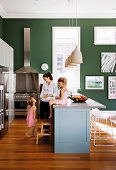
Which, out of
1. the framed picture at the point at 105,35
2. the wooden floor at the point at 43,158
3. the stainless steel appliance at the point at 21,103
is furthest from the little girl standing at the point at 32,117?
the framed picture at the point at 105,35

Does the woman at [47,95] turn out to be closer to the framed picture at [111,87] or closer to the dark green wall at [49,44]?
the dark green wall at [49,44]

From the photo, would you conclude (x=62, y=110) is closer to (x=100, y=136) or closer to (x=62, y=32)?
(x=100, y=136)

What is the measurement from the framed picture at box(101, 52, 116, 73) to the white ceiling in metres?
1.20

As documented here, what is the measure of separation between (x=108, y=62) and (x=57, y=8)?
A: 2368 mm

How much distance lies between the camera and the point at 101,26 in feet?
33.2

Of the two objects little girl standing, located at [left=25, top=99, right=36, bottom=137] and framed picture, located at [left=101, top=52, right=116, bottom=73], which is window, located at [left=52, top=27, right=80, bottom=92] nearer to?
framed picture, located at [left=101, top=52, right=116, bottom=73]

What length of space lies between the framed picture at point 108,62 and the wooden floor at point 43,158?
4.47m

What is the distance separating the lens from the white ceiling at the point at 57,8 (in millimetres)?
8625

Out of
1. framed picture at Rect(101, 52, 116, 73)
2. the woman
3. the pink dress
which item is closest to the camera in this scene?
the woman

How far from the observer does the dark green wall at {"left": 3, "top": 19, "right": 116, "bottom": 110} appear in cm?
1012

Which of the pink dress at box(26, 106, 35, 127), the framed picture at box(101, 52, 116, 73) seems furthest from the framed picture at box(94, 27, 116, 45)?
the pink dress at box(26, 106, 35, 127)

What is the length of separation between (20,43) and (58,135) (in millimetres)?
5468

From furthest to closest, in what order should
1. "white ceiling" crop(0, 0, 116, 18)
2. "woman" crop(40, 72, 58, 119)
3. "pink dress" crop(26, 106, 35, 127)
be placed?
"white ceiling" crop(0, 0, 116, 18)
"pink dress" crop(26, 106, 35, 127)
"woman" crop(40, 72, 58, 119)

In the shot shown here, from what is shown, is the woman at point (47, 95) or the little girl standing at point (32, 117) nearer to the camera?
the woman at point (47, 95)
